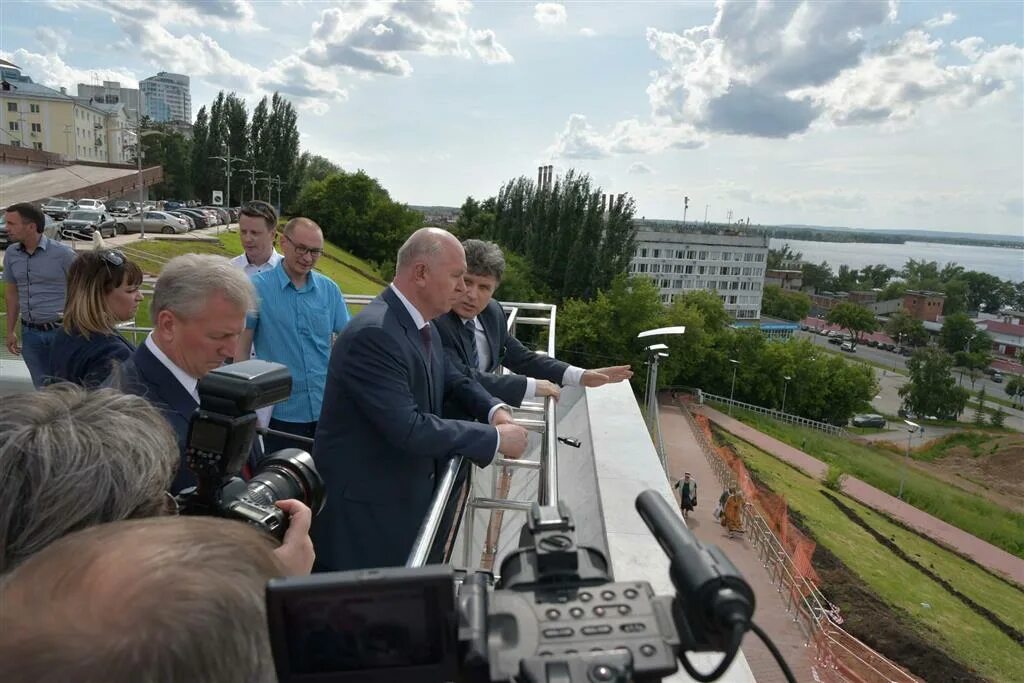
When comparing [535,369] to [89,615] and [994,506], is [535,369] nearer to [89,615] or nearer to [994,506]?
[89,615]

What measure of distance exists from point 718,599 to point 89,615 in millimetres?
698

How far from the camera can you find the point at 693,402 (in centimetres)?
4956

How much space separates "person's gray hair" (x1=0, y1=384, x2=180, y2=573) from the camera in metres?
0.98

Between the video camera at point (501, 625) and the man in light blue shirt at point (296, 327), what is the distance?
292 centimetres

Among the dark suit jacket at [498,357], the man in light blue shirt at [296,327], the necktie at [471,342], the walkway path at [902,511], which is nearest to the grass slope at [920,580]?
the walkway path at [902,511]

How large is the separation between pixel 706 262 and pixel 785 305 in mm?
28791

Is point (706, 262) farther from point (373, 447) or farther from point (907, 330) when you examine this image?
point (373, 447)

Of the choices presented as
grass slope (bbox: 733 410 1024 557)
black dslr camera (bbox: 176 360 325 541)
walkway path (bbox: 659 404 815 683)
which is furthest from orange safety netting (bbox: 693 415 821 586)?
black dslr camera (bbox: 176 360 325 541)

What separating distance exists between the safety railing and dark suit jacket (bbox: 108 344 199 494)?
833 inches

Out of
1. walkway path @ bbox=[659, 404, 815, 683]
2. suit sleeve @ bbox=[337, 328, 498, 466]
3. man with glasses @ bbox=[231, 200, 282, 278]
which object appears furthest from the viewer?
walkway path @ bbox=[659, 404, 815, 683]

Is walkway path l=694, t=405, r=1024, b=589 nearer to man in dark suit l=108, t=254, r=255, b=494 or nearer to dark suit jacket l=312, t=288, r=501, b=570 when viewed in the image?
dark suit jacket l=312, t=288, r=501, b=570

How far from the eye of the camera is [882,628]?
2414 cm

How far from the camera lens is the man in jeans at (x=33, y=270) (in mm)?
4598

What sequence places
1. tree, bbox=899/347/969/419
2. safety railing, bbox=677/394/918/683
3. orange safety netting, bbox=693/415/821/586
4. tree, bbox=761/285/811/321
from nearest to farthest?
safety railing, bbox=677/394/918/683 < orange safety netting, bbox=693/415/821/586 < tree, bbox=899/347/969/419 < tree, bbox=761/285/811/321
